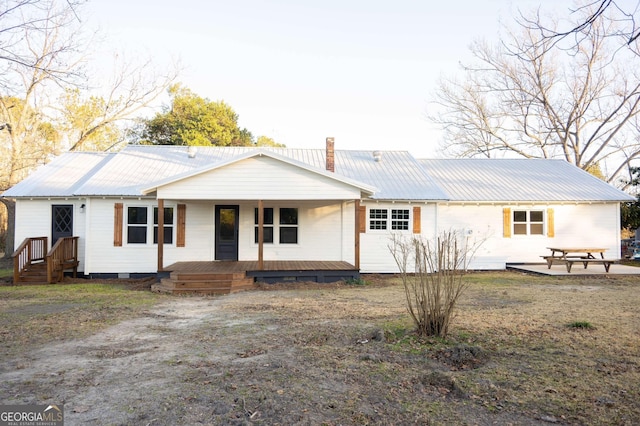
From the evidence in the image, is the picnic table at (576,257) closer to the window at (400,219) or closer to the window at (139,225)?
the window at (400,219)

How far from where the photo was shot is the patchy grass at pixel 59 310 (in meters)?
6.91

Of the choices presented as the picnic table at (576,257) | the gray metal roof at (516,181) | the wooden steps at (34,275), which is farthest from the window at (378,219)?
the wooden steps at (34,275)

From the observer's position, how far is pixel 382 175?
58.6ft

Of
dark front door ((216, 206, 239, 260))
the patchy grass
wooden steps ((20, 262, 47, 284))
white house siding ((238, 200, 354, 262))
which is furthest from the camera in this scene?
white house siding ((238, 200, 354, 262))

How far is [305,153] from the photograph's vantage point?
Answer: 65.3ft

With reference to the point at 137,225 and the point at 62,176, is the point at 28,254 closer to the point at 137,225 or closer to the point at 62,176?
the point at 137,225

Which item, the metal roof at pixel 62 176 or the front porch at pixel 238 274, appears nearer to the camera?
the front porch at pixel 238 274

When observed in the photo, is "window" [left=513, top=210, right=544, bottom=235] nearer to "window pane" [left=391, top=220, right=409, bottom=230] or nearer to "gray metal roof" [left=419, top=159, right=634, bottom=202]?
"gray metal roof" [left=419, top=159, right=634, bottom=202]

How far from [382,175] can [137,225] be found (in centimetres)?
955

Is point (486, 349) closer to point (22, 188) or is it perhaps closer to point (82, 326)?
point (82, 326)

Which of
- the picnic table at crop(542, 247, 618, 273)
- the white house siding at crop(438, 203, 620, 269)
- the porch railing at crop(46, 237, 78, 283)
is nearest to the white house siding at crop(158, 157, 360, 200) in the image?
the porch railing at crop(46, 237, 78, 283)

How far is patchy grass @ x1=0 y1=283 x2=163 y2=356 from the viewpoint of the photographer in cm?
691

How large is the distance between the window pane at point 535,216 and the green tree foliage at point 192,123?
2138 centimetres

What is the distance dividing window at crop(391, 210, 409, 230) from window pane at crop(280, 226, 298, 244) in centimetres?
363
